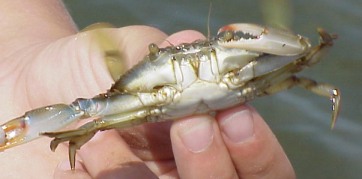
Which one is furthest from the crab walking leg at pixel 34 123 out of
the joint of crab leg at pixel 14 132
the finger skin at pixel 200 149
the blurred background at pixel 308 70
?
the blurred background at pixel 308 70

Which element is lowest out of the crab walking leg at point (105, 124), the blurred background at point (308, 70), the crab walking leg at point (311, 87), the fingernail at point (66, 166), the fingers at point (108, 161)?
the blurred background at point (308, 70)

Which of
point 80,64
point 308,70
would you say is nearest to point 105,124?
point 80,64

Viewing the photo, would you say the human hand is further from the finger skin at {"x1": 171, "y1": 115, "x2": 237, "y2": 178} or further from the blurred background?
the blurred background

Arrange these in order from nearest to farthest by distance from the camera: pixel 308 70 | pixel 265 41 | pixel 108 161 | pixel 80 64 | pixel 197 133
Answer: pixel 265 41, pixel 197 133, pixel 108 161, pixel 80 64, pixel 308 70

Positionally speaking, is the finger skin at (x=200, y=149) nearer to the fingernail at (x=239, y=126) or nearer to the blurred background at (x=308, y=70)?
the fingernail at (x=239, y=126)

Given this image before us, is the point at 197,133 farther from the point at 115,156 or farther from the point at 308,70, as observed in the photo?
the point at 308,70

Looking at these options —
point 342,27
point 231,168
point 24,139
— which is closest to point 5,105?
point 24,139

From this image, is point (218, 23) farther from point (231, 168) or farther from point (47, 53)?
point (231, 168)
